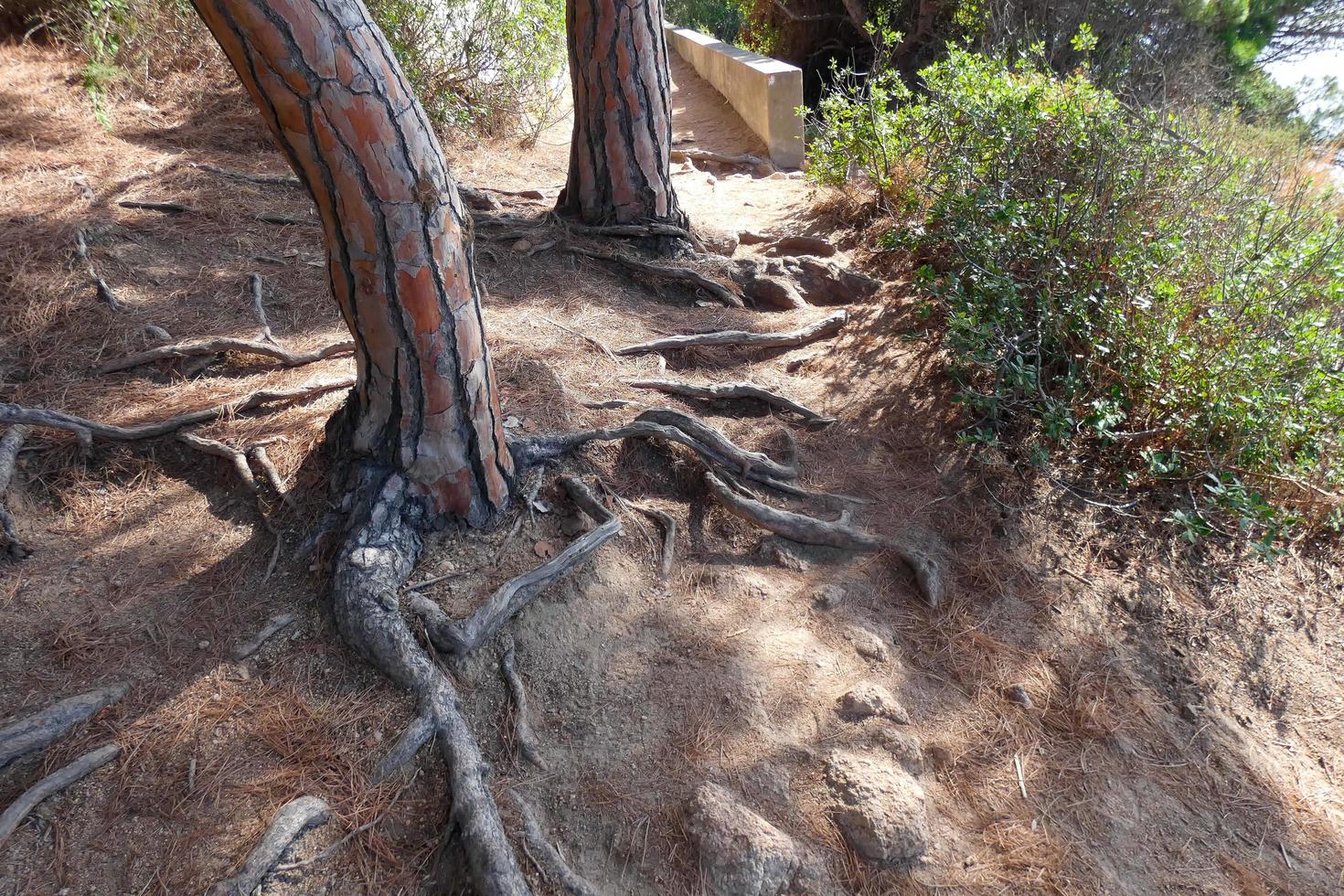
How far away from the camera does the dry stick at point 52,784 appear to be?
2.16m

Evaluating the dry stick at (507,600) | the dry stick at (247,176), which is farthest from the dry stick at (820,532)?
the dry stick at (247,176)

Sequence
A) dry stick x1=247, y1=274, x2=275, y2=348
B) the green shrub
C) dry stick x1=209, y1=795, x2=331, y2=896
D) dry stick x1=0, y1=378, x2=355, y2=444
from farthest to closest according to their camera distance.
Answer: dry stick x1=247, y1=274, x2=275, y2=348 < the green shrub < dry stick x1=0, y1=378, x2=355, y2=444 < dry stick x1=209, y1=795, x2=331, y2=896

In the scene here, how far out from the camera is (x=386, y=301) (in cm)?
268

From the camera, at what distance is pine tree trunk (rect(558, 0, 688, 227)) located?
17.8 ft

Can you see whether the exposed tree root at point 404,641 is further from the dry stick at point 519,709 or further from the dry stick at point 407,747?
the dry stick at point 519,709

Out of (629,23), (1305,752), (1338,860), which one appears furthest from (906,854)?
(629,23)

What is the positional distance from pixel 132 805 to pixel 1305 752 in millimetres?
4254

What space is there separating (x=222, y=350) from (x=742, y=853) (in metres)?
3.47

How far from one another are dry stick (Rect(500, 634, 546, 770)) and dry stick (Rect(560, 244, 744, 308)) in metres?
3.35

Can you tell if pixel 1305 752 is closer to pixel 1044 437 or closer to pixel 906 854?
pixel 1044 437

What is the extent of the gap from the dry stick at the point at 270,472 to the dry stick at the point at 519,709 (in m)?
1.05

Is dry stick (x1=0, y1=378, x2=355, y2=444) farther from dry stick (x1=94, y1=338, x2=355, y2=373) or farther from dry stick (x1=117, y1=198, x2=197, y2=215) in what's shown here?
dry stick (x1=117, y1=198, x2=197, y2=215)

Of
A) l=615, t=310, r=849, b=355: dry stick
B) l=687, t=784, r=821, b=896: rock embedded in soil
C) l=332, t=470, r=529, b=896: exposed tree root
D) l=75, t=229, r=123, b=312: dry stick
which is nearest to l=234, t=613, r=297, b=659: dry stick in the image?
l=332, t=470, r=529, b=896: exposed tree root

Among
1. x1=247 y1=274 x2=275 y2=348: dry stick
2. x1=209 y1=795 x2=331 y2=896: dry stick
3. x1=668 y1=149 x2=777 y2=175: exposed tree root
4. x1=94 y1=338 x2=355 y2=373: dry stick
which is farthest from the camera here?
x1=668 y1=149 x2=777 y2=175: exposed tree root
